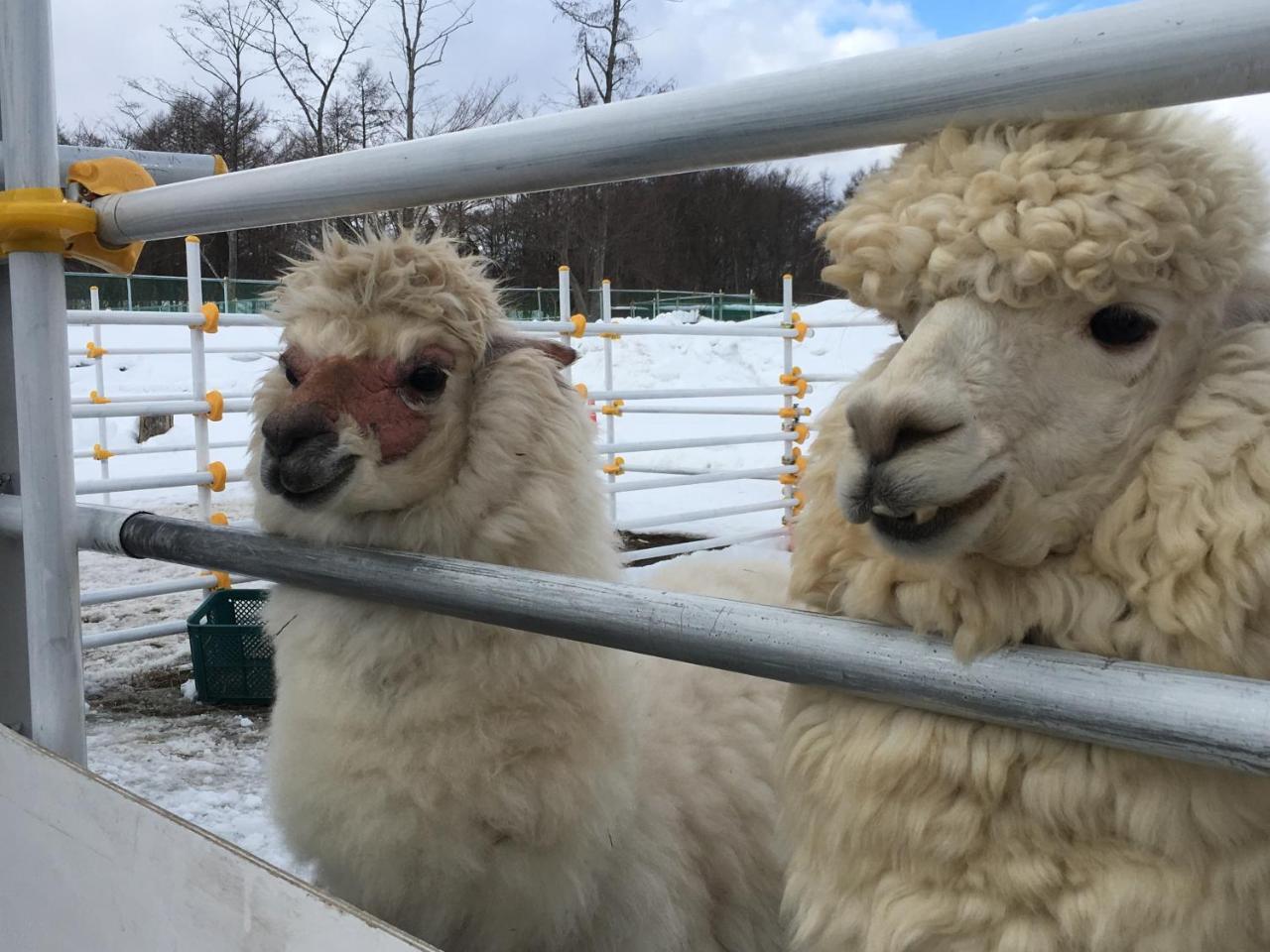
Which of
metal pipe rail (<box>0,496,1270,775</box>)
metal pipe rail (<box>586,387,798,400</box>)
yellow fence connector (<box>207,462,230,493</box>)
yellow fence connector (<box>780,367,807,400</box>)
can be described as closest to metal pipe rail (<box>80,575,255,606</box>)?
yellow fence connector (<box>207,462,230,493</box>)

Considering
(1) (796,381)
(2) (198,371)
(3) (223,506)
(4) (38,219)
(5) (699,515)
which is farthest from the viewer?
(3) (223,506)

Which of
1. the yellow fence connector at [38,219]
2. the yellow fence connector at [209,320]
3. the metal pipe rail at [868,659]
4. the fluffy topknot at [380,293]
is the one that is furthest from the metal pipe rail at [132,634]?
the metal pipe rail at [868,659]

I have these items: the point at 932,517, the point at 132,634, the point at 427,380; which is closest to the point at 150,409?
the point at 132,634

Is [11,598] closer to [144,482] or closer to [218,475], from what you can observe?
[144,482]

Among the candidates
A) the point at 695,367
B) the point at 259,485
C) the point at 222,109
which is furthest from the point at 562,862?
the point at 222,109

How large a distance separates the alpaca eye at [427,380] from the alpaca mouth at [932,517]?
3.90 ft

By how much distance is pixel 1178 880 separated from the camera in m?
0.93

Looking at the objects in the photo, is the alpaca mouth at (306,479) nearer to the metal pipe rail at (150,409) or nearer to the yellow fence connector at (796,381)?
the metal pipe rail at (150,409)

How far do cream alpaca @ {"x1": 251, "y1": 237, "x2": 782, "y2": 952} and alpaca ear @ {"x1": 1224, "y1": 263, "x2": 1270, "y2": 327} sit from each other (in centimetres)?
118

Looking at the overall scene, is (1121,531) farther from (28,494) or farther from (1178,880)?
(28,494)

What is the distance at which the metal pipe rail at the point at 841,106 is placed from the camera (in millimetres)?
710

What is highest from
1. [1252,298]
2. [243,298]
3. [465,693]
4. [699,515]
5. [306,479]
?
[243,298]

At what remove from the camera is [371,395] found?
1.87 metres

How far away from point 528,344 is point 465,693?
792mm
